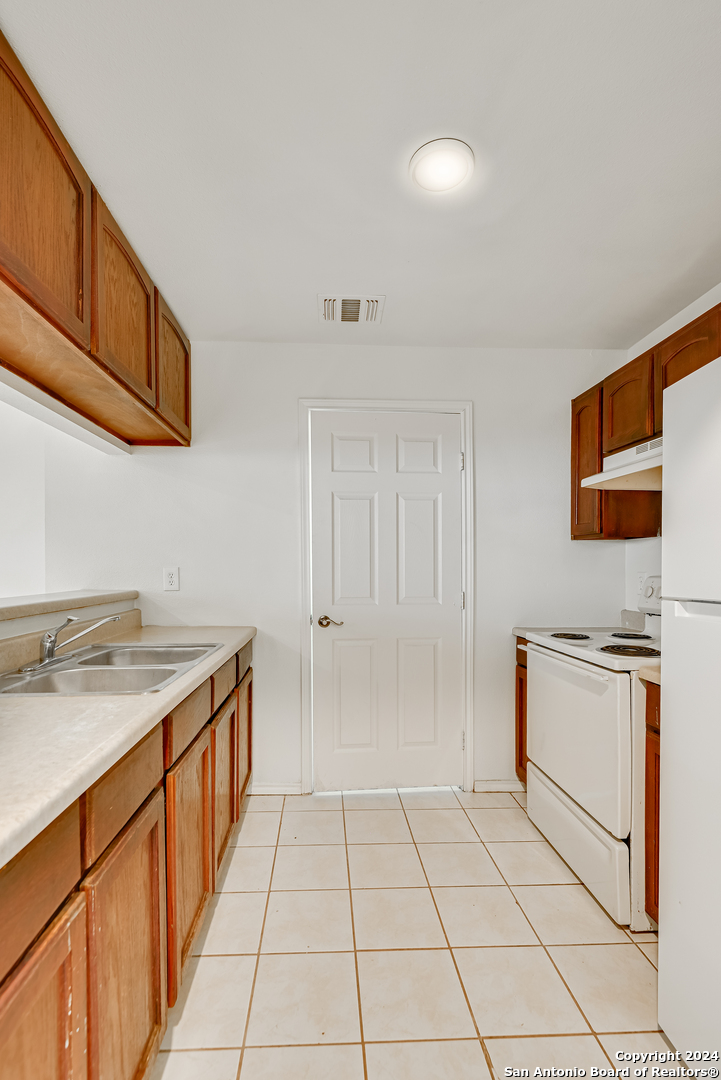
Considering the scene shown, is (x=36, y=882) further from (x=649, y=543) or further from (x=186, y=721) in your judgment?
(x=649, y=543)

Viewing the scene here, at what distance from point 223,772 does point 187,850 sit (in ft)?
1.73

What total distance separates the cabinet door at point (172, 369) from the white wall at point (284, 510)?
0.29 feet

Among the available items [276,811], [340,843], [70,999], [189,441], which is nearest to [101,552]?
[189,441]

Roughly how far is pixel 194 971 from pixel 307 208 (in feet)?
7.67

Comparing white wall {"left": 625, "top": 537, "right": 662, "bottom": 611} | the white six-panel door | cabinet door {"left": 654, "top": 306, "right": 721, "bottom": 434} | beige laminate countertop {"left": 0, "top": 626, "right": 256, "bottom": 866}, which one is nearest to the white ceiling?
cabinet door {"left": 654, "top": 306, "right": 721, "bottom": 434}

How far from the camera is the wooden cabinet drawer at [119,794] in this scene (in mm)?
966

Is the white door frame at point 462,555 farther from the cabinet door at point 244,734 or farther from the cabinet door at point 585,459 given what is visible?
the cabinet door at point 585,459

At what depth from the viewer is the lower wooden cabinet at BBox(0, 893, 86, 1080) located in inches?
27.8

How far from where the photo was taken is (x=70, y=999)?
0.86 metres

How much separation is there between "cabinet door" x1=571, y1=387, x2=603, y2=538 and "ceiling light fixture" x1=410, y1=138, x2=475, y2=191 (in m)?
1.43

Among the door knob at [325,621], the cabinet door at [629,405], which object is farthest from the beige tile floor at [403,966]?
the cabinet door at [629,405]

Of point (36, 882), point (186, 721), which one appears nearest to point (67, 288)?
point (186, 721)

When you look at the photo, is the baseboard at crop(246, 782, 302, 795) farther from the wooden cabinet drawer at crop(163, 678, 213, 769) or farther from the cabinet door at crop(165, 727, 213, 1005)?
the wooden cabinet drawer at crop(163, 678, 213, 769)

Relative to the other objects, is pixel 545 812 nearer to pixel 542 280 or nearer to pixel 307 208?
pixel 542 280
